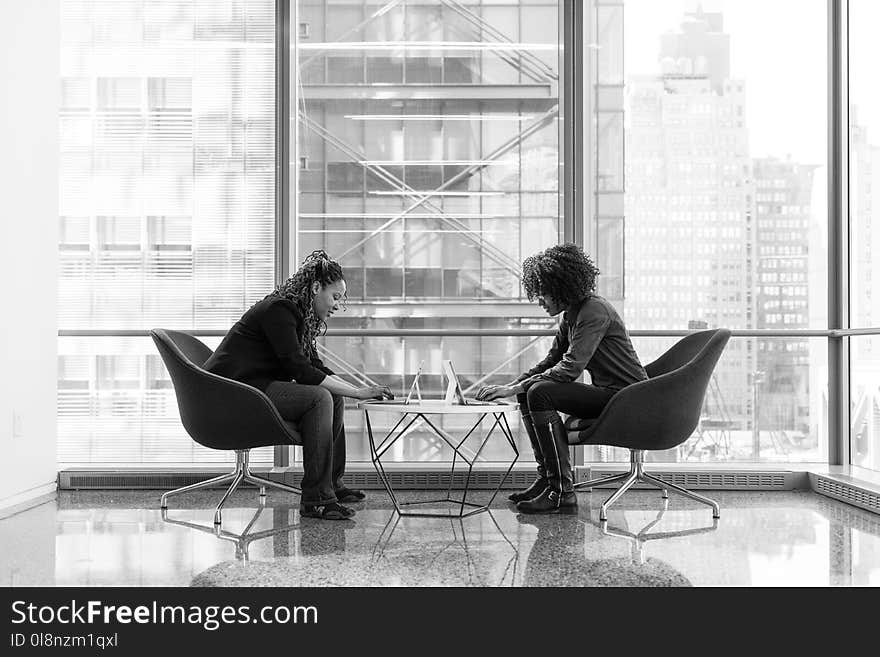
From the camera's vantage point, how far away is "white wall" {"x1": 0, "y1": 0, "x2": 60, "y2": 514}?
3.41 metres

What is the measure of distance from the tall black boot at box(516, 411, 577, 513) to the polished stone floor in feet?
0.33

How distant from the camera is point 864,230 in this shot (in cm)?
405

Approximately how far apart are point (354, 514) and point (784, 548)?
1.57m

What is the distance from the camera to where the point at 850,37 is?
4070mm

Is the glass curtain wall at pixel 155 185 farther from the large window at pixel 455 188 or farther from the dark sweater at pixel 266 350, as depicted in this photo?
the dark sweater at pixel 266 350

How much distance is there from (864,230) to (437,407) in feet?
8.20

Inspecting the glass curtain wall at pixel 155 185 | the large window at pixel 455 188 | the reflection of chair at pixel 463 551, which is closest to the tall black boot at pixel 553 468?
the reflection of chair at pixel 463 551

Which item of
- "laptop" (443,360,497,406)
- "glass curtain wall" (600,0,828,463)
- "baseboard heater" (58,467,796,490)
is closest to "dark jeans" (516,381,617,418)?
"laptop" (443,360,497,406)

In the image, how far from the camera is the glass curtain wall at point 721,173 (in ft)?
14.5

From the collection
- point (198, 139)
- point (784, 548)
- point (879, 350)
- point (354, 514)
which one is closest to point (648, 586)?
point (784, 548)

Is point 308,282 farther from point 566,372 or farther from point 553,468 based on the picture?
point 553,468

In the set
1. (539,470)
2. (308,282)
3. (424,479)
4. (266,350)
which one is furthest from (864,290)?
(266,350)

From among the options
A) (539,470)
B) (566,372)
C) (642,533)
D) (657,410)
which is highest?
(566,372)

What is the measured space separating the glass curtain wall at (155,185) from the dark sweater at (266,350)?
941 mm
